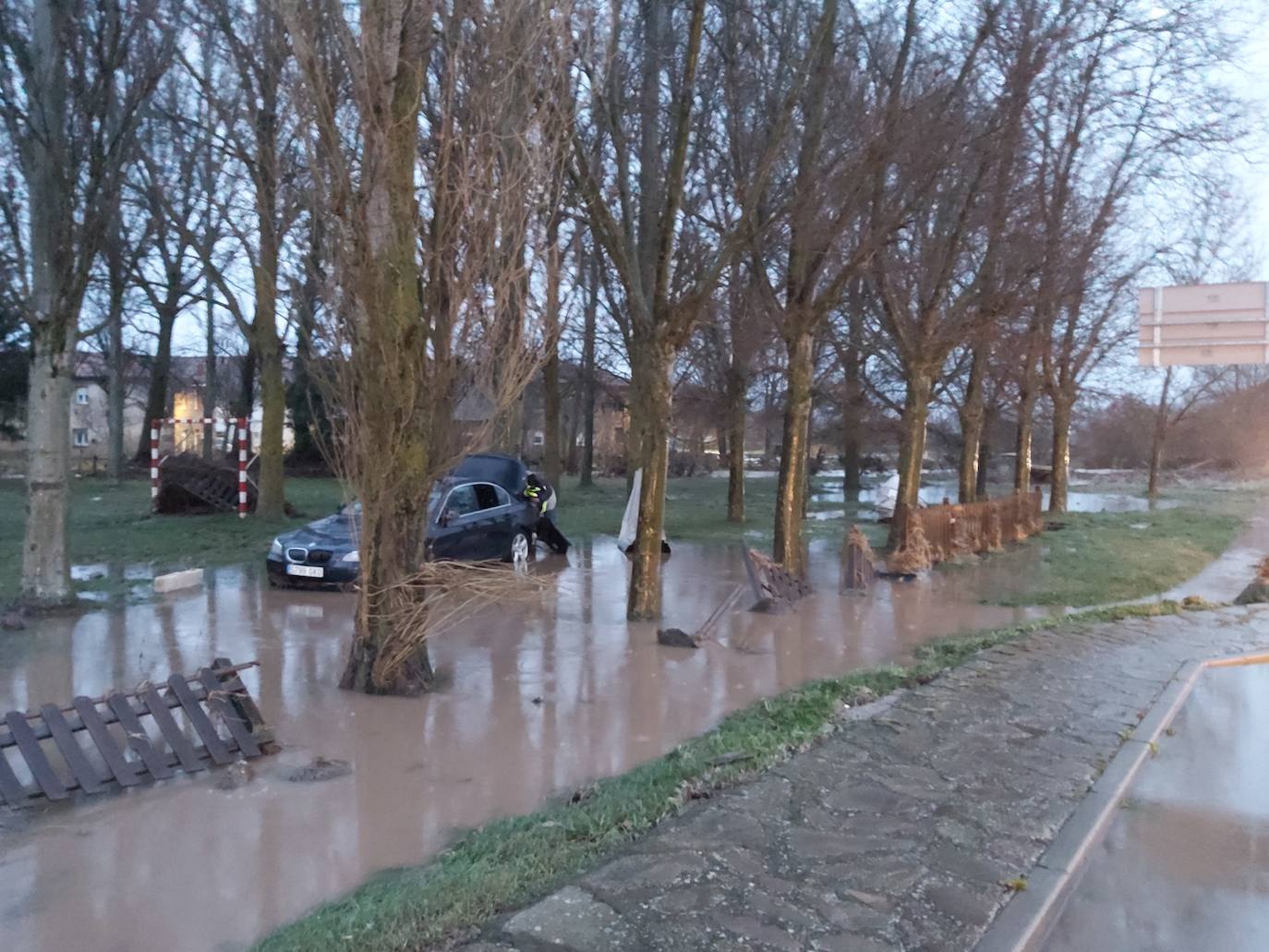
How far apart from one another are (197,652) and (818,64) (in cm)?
940

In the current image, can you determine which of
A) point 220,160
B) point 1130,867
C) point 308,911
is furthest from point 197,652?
point 220,160

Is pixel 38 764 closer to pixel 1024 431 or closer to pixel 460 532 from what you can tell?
pixel 460 532

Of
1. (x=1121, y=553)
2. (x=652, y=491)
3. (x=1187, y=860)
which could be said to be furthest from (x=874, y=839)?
(x=1121, y=553)

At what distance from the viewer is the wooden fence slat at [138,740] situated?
597cm

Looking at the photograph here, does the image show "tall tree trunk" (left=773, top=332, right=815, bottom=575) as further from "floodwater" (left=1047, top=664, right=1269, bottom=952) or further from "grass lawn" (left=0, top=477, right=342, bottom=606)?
"floodwater" (left=1047, top=664, right=1269, bottom=952)

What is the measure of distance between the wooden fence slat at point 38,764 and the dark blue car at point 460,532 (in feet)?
17.0

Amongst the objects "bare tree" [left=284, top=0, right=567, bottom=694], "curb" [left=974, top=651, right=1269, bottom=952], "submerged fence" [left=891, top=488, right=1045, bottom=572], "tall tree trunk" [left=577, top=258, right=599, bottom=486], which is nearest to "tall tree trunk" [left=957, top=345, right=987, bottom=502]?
"submerged fence" [left=891, top=488, right=1045, bottom=572]

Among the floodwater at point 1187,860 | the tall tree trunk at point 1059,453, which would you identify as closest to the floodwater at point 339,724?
the floodwater at point 1187,860

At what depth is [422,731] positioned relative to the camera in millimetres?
7211

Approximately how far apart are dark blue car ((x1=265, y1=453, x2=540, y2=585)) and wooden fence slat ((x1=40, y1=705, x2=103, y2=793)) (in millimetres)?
4977

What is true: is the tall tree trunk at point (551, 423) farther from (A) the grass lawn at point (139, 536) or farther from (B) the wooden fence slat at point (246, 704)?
(B) the wooden fence slat at point (246, 704)

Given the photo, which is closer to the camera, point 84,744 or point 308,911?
point 308,911

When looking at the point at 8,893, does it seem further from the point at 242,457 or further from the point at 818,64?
the point at 242,457

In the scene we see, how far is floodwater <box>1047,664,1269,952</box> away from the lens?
457cm
